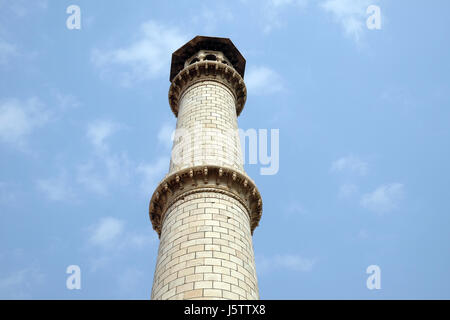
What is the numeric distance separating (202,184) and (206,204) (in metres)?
0.88

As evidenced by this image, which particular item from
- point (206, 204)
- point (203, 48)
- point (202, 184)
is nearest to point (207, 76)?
point (203, 48)

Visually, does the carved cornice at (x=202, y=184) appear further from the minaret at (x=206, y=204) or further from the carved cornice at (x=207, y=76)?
the carved cornice at (x=207, y=76)

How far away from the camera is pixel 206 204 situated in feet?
43.4

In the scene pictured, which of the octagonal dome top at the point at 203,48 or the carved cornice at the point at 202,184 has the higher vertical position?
the octagonal dome top at the point at 203,48

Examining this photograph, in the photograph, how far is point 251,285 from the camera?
11.7 metres

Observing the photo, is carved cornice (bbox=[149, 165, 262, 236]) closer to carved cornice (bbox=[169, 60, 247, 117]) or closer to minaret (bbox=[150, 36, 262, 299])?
minaret (bbox=[150, 36, 262, 299])

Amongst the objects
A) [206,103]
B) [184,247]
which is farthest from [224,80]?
[184,247]

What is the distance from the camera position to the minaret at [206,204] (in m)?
11.2

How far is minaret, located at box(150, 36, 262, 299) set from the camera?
11203 mm

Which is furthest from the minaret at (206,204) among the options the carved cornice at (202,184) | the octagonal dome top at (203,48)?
the octagonal dome top at (203,48)

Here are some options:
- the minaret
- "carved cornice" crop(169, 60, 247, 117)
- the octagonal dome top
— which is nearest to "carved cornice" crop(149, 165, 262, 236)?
the minaret

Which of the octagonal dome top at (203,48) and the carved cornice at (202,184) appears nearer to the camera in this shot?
the carved cornice at (202,184)
